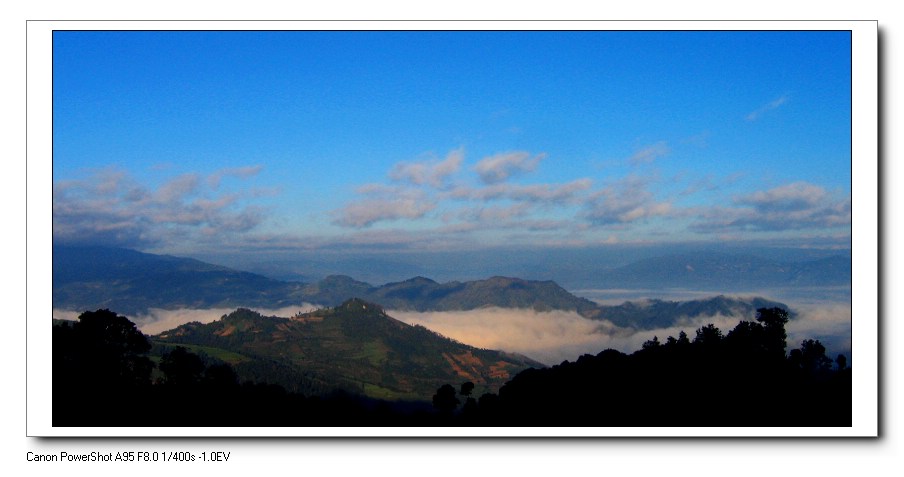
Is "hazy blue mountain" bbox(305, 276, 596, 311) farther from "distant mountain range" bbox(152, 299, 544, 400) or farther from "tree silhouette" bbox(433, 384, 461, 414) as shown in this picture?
"tree silhouette" bbox(433, 384, 461, 414)

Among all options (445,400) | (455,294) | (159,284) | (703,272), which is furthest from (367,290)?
(703,272)

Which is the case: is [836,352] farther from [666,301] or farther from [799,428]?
[666,301]

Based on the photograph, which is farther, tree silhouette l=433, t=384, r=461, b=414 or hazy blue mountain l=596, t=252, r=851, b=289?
hazy blue mountain l=596, t=252, r=851, b=289

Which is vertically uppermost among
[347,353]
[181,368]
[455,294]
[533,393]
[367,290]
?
[367,290]

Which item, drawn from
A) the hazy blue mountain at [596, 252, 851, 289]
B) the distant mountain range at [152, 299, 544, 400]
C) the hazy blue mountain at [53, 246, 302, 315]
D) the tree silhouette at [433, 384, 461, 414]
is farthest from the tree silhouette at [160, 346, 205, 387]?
the hazy blue mountain at [596, 252, 851, 289]

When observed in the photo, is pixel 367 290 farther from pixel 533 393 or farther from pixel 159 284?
pixel 533 393
